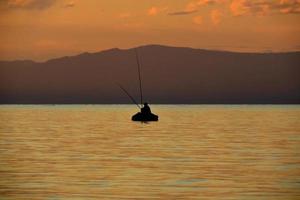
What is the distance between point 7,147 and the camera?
54.8 m

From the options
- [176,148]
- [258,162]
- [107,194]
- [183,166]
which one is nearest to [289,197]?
[107,194]

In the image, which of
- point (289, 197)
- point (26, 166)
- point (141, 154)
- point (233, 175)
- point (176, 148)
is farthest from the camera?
point (176, 148)

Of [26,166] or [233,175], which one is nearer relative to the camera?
[233,175]

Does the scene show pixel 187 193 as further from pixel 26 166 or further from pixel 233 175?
pixel 26 166

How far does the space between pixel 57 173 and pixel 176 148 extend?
59.8 feet

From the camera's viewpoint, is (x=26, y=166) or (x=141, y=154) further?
(x=141, y=154)

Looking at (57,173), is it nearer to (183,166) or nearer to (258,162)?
(183,166)

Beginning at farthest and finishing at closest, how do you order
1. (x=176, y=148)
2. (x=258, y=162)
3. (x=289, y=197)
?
(x=176, y=148) → (x=258, y=162) → (x=289, y=197)

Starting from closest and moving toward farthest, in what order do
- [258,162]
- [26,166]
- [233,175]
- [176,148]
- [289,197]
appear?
1. [289,197]
2. [233,175]
3. [26,166]
4. [258,162]
5. [176,148]

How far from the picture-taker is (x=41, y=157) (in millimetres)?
45062

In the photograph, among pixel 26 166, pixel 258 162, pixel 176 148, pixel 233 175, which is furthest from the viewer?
pixel 176 148

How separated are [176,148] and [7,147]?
1198 centimetres

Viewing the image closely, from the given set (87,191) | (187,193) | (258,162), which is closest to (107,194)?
(87,191)

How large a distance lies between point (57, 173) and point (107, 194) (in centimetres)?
743
